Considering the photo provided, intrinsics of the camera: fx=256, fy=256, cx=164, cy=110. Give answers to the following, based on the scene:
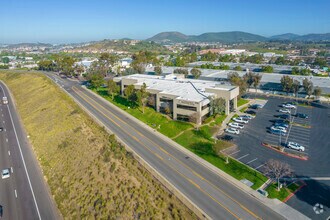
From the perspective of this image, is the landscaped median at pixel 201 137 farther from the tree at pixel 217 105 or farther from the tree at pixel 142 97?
the tree at pixel 142 97

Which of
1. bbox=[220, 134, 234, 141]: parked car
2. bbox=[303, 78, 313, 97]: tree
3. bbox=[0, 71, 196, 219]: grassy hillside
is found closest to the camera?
bbox=[0, 71, 196, 219]: grassy hillside

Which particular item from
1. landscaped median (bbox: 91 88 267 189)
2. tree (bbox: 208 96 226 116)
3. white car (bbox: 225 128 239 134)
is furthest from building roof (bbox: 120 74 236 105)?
white car (bbox: 225 128 239 134)

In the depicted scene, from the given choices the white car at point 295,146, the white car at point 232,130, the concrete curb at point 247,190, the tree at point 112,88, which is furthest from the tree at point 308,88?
the tree at point 112,88

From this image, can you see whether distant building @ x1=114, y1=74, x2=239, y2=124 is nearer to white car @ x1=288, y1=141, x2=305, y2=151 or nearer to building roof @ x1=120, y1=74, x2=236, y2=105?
building roof @ x1=120, y1=74, x2=236, y2=105

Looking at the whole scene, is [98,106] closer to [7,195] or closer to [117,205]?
[7,195]

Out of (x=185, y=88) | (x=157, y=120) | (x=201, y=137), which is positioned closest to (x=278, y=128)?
(x=201, y=137)

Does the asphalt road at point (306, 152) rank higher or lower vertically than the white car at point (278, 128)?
lower

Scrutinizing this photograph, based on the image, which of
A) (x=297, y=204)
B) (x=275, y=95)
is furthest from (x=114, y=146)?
(x=275, y=95)
